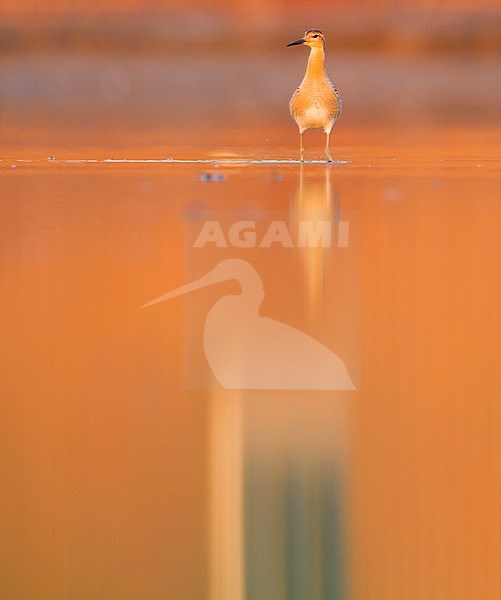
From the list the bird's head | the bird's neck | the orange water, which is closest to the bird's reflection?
the orange water

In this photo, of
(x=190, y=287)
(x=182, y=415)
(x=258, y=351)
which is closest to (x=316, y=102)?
(x=190, y=287)

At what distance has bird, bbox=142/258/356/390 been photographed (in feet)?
6.45

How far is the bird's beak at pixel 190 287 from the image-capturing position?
8.01 ft

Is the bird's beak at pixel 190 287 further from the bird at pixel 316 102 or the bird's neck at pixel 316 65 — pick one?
the bird's neck at pixel 316 65

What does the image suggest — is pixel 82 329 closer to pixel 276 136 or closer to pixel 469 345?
pixel 469 345

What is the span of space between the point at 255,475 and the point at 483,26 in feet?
50.4

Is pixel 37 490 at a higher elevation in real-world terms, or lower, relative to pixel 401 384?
lower

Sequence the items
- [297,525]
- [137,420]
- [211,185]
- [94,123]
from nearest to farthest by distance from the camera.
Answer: [297,525], [137,420], [211,185], [94,123]

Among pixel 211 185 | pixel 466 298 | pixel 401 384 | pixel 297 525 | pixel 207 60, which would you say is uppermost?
pixel 207 60

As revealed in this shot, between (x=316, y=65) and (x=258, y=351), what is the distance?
3.62 metres

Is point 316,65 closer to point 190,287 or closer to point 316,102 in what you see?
point 316,102

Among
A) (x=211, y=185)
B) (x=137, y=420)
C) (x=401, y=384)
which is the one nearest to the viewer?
(x=137, y=420)

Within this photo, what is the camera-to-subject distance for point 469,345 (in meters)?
2.12

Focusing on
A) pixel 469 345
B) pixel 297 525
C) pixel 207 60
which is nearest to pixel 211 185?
pixel 469 345
